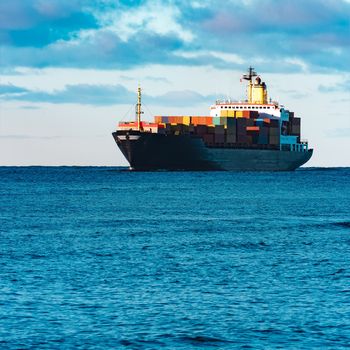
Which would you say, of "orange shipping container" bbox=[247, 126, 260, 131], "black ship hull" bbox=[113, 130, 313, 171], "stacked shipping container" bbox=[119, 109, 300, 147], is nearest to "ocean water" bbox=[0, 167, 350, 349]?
"black ship hull" bbox=[113, 130, 313, 171]

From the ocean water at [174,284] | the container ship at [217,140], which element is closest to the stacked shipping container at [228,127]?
the container ship at [217,140]

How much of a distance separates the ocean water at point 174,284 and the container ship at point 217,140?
95.5 meters

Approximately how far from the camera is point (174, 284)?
35281 mm

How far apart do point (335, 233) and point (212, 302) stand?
87.6 ft

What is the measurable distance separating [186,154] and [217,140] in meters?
7.80

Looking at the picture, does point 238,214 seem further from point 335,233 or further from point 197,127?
point 197,127

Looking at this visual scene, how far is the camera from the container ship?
163000 millimetres

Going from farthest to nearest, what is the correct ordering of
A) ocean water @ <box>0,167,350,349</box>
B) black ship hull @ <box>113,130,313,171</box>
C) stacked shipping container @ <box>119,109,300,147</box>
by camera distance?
stacked shipping container @ <box>119,109,300,147</box> → black ship hull @ <box>113,130,313,171</box> → ocean water @ <box>0,167,350,349</box>

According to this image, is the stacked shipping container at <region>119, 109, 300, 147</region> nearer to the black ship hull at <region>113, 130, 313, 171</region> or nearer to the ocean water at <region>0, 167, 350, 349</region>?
the black ship hull at <region>113, 130, 313, 171</region>

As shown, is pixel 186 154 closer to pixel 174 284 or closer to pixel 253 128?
pixel 253 128

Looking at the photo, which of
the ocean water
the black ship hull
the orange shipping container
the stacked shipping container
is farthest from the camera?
the orange shipping container

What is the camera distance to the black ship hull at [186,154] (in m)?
161

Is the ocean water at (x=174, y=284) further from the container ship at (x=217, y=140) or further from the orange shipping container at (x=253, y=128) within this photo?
the orange shipping container at (x=253, y=128)

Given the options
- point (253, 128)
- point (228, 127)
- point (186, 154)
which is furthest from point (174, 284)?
point (253, 128)
